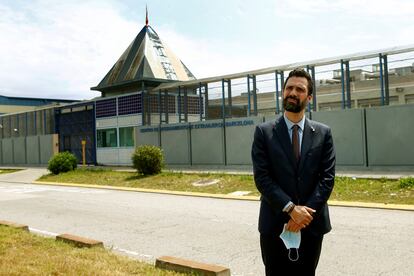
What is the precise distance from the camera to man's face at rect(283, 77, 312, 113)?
3465 mm

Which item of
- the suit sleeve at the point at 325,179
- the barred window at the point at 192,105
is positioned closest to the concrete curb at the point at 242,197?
the suit sleeve at the point at 325,179

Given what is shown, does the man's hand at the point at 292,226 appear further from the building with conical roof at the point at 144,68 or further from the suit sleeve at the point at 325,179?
the building with conical roof at the point at 144,68

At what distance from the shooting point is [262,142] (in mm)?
3523

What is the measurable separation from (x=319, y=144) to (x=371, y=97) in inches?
808

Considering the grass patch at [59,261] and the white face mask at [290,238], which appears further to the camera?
the grass patch at [59,261]

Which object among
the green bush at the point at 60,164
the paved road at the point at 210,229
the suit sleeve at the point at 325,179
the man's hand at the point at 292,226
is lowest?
the paved road at the point at 210,229

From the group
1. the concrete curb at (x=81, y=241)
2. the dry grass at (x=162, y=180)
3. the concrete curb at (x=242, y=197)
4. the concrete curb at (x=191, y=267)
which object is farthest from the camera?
the dry grass at (x=162, y=180)

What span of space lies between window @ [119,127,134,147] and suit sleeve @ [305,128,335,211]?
2958cm

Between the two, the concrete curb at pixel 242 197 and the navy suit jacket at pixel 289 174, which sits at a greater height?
the navy suit jacket at pixel 289 174

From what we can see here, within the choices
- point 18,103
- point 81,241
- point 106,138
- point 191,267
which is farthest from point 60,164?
point 18,103

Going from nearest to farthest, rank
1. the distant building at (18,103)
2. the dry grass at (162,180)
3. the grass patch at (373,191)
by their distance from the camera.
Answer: the grass patch at (373,191) → the dry grass at (162,180) → the distant building at (18,103)

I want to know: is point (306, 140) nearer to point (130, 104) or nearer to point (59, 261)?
point (59, 261)

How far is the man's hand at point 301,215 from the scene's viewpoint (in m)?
3.23

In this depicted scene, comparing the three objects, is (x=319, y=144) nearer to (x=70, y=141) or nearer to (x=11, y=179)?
(x=11, y=179)
